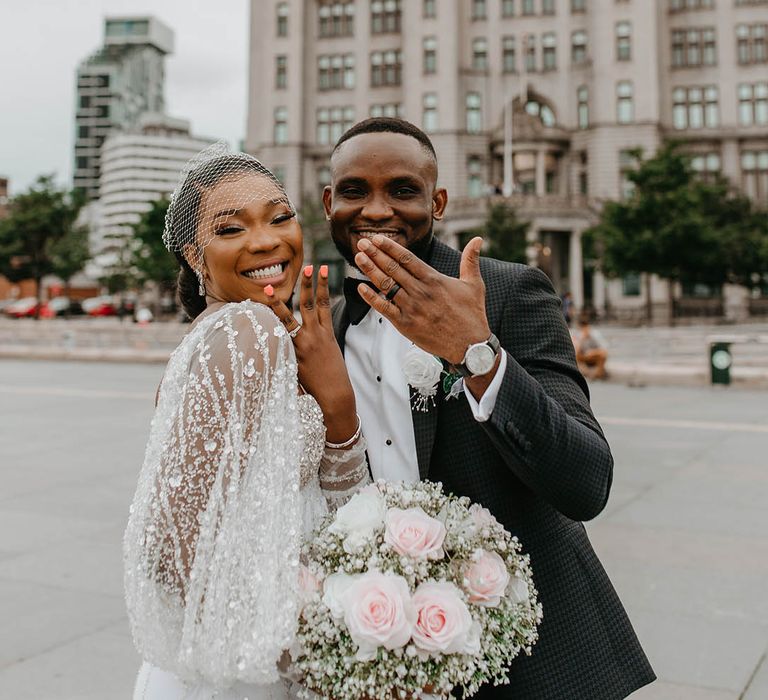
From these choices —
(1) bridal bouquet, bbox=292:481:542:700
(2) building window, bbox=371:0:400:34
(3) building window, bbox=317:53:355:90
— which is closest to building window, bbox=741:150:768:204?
(2) building window, bbox=371:0:400:34

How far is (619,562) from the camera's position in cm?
523

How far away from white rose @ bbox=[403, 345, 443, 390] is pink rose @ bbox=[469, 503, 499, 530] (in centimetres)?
32

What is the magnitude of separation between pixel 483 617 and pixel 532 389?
509 mm

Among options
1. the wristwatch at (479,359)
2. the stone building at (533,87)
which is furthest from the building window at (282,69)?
the wristwatch at (479,359)

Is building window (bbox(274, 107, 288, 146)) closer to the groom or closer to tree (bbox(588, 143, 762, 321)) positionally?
tree (bbox(588, 143, 762, 321))

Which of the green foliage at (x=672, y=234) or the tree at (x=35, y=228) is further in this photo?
the tree at (x=35, y=228)

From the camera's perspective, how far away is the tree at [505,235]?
4019 cm

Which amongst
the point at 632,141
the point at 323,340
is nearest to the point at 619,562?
the point at 323,340

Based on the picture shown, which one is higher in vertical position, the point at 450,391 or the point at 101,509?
the point at 450,391

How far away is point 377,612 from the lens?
1531 mm

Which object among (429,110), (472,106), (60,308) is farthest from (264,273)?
(472,106)

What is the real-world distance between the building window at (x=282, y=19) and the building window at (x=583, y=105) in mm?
22716

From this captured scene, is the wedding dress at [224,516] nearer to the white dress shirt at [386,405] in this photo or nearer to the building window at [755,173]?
the white dress shirt at [386,405]

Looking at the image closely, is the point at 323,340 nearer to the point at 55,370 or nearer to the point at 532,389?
the point at 532,389
